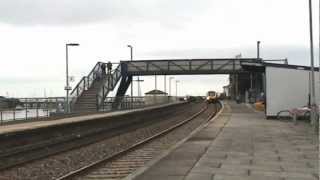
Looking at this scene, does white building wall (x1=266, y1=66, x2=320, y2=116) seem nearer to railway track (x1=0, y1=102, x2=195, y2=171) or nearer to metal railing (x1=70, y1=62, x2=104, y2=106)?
railway track (x1=0, y1=102, x2=195, y2=171)

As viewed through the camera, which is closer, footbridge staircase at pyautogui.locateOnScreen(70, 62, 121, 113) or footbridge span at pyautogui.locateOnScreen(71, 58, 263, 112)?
footbridge staircase at pyautogui.locateOnScreen(70, 62, 121, 113)

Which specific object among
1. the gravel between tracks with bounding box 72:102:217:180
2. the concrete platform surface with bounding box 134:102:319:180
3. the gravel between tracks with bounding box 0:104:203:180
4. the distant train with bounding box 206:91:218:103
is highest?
the distant train with bounding box 206:91:218:103

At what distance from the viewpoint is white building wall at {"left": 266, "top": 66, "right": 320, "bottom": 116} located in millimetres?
43000

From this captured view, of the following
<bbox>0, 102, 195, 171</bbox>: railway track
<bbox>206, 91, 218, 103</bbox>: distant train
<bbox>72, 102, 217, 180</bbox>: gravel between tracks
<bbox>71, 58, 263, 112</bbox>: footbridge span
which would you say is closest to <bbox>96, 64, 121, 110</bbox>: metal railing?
<bbox>71, 58, 263, 112</bbox>: footbridge span

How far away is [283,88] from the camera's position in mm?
43031

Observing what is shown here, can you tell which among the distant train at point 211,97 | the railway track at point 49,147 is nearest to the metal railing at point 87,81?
the distant train at point 211,97

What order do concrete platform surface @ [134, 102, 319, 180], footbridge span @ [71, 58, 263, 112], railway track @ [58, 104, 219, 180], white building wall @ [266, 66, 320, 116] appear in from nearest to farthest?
concrete platform surface @ [134, 102, 319, 180] < railway track @ [58, 104, 219, 180] < white building wall @ [266, 66, 320, 116] < footbridge span @ [71, 58, 263, 112]

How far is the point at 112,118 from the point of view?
39.4m

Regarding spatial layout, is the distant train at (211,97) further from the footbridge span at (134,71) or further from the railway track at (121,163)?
the railway track at (121,163)

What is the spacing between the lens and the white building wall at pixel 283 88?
43000mm

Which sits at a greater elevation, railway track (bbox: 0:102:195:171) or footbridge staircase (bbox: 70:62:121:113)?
footbridge staircase (bbox: 70:62:121:113)

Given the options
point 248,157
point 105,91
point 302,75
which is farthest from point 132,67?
point 248,157

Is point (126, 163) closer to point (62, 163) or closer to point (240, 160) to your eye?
point (62, 163)

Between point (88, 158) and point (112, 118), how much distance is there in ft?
62.9
